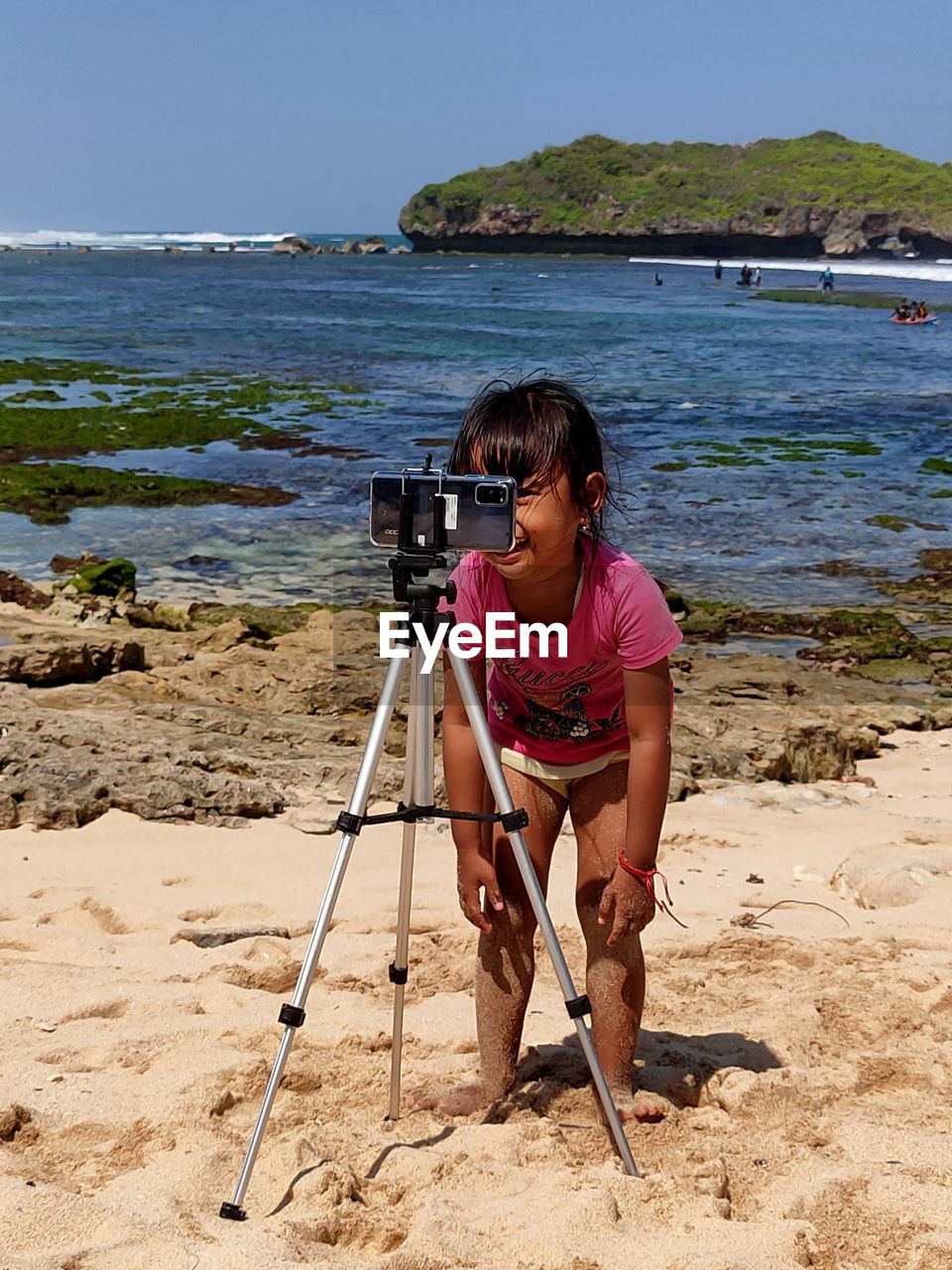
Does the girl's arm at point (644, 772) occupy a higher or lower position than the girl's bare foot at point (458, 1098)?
higher

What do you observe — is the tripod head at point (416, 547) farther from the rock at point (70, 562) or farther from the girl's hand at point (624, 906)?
the rock at point (70, 562)

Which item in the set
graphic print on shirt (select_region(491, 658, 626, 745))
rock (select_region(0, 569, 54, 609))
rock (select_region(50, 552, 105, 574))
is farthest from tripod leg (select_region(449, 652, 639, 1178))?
rock (select_region(50, 552, 105, 574))

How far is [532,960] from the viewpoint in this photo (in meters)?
3.16

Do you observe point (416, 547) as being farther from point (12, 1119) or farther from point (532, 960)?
point (12, 1119)

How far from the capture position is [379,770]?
553 centimetres

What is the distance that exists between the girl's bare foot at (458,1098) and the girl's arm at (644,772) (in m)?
0.62

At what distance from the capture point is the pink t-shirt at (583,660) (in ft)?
9.29

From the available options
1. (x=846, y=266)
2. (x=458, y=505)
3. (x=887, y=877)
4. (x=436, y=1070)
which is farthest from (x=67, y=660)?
(x=846, y=266)

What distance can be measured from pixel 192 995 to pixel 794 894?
2187 mm

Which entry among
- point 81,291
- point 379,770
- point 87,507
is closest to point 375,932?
point 379,770

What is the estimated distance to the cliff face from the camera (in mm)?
89875

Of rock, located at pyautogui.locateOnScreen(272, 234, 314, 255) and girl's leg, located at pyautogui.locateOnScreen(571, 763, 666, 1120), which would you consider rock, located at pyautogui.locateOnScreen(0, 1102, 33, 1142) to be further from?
rock, located at pyautogui.locateOnScreen(272, 234, 314, 255)

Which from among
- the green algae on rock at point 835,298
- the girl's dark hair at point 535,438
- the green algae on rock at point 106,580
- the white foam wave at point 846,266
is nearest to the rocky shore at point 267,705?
the green algae on rock at point 106,580

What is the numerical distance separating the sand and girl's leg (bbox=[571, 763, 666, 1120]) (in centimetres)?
11
